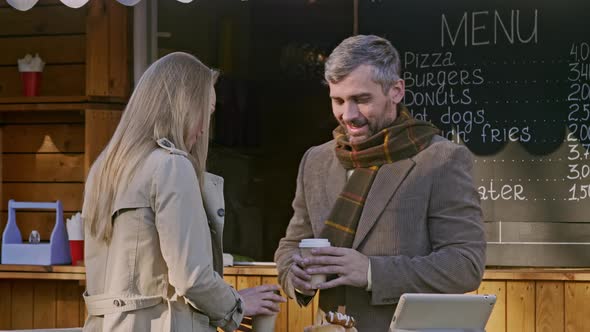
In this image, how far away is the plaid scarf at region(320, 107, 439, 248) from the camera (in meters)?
3.10

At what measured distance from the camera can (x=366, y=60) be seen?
3072 millimetres

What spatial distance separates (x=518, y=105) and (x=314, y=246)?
8.97 feet

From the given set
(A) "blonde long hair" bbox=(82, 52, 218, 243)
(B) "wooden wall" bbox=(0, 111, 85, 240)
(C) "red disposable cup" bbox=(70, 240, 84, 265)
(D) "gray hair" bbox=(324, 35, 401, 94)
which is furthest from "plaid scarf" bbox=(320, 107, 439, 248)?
(B) "wooden wall" bbox=(0, 111, 85, 240)

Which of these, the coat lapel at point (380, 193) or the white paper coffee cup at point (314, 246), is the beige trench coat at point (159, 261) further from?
the coat lapel at point (380, 193)

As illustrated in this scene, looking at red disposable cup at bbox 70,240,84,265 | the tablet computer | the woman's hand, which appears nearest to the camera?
the tablet computer

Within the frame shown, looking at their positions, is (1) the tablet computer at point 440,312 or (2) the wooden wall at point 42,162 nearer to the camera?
(1) the tablet computer at point 440,312

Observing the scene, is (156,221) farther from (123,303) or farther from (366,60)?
(366,60)

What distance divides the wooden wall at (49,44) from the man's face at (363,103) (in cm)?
315

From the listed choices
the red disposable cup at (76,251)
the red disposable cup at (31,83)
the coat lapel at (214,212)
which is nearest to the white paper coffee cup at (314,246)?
the coat lapel at (214,212)

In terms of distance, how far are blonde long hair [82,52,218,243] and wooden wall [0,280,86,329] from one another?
317 cm

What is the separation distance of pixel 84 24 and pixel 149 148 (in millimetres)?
3457

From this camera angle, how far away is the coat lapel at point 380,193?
10.1 feet

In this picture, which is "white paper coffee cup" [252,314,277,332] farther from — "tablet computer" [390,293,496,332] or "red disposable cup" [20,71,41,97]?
"red disposable cup" [20,71,41,97]

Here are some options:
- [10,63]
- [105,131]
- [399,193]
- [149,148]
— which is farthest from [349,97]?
[10,63]
